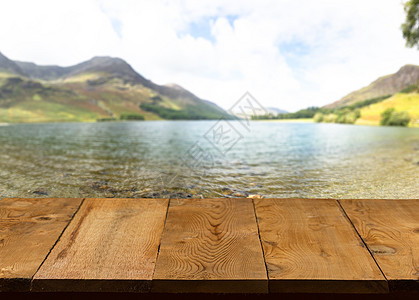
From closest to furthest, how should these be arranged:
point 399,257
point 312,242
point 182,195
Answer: point 399,257 < point 312,242 < point 182,195

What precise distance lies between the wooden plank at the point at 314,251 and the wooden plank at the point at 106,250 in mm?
865

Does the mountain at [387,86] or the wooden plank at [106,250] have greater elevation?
the mountain at [387,86]

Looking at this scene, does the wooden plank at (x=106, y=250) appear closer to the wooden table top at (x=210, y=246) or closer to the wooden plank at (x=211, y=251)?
the wooden table top at (x=210, y=246)

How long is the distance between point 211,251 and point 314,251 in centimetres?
74

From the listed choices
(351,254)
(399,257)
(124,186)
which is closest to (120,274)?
(351,254)

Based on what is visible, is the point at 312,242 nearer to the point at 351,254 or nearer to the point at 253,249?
the point at 351,254

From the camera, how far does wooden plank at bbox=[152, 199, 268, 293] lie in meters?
1.75

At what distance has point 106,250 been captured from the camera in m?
2.07

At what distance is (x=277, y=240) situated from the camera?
2217 millimetres

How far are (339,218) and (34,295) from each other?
2411mm

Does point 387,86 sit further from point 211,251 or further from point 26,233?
point 26,233

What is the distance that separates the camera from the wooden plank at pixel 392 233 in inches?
71.4

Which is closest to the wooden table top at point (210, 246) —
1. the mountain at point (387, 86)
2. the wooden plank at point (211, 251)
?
the wooden plank at point (211, 251)

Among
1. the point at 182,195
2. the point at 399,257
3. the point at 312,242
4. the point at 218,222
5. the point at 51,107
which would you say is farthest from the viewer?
the point at 51,107
